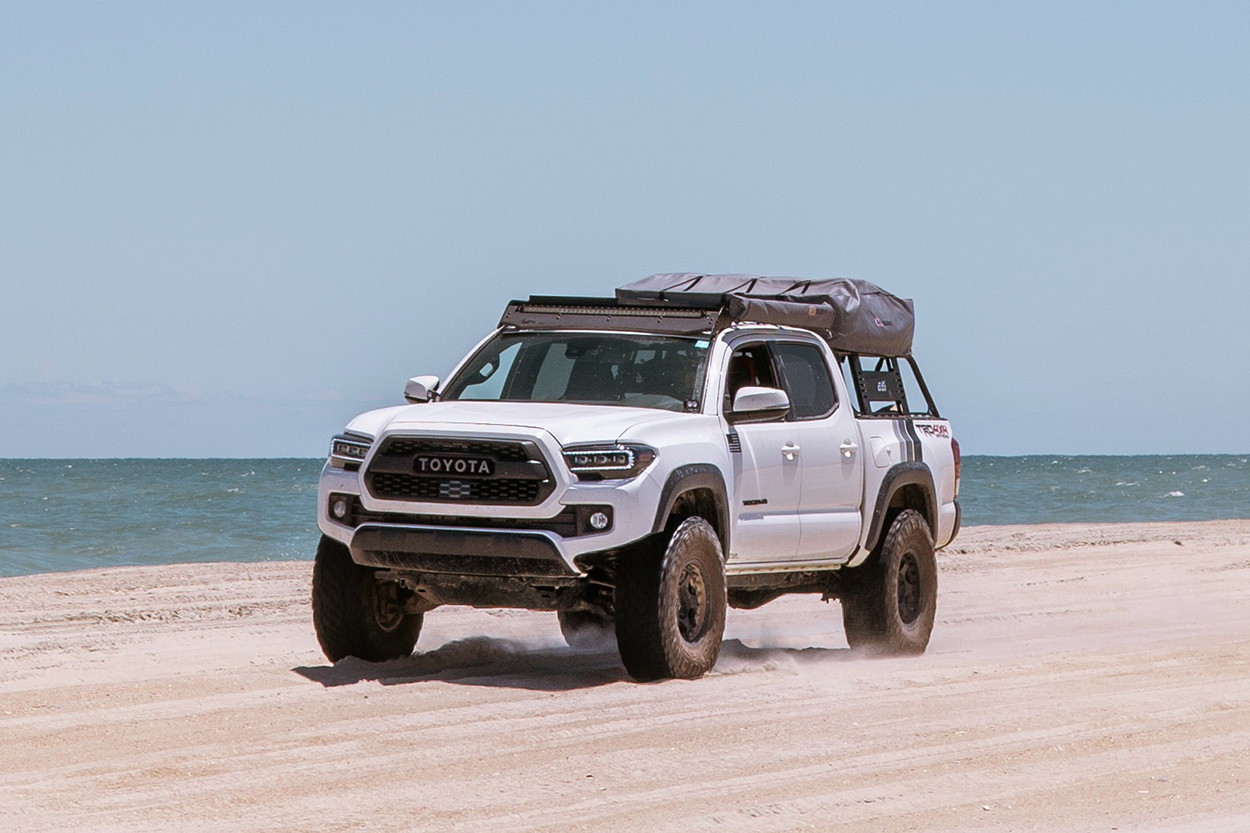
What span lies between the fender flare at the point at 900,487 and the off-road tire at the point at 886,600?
0.13 m

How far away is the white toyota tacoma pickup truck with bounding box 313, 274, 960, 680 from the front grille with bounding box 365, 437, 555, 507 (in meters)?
0.01

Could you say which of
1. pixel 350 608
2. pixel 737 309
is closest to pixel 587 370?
pixel 737 309

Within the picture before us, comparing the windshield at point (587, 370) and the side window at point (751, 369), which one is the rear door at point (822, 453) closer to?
the side window at point (751, 369)

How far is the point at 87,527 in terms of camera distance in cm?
2900

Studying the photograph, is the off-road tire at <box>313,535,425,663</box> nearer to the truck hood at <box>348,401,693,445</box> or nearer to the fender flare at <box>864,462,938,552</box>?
the truck hood at <box>348,401,693,445</box>

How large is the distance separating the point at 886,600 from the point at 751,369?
1.79m

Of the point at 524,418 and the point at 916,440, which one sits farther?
the point at 916,440

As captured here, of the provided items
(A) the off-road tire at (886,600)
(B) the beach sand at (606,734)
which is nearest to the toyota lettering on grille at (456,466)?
(B) the beach sand at (606,734)

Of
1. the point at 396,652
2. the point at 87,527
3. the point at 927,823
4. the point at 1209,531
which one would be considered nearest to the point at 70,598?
the point at 396,652

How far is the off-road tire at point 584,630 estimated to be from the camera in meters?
11.1

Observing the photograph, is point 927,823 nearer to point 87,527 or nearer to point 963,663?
point 963,663

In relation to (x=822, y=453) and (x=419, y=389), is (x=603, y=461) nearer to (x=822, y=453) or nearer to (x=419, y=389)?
(x=419, y=389)

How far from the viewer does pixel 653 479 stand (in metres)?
8.38

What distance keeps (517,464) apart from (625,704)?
1.25m
